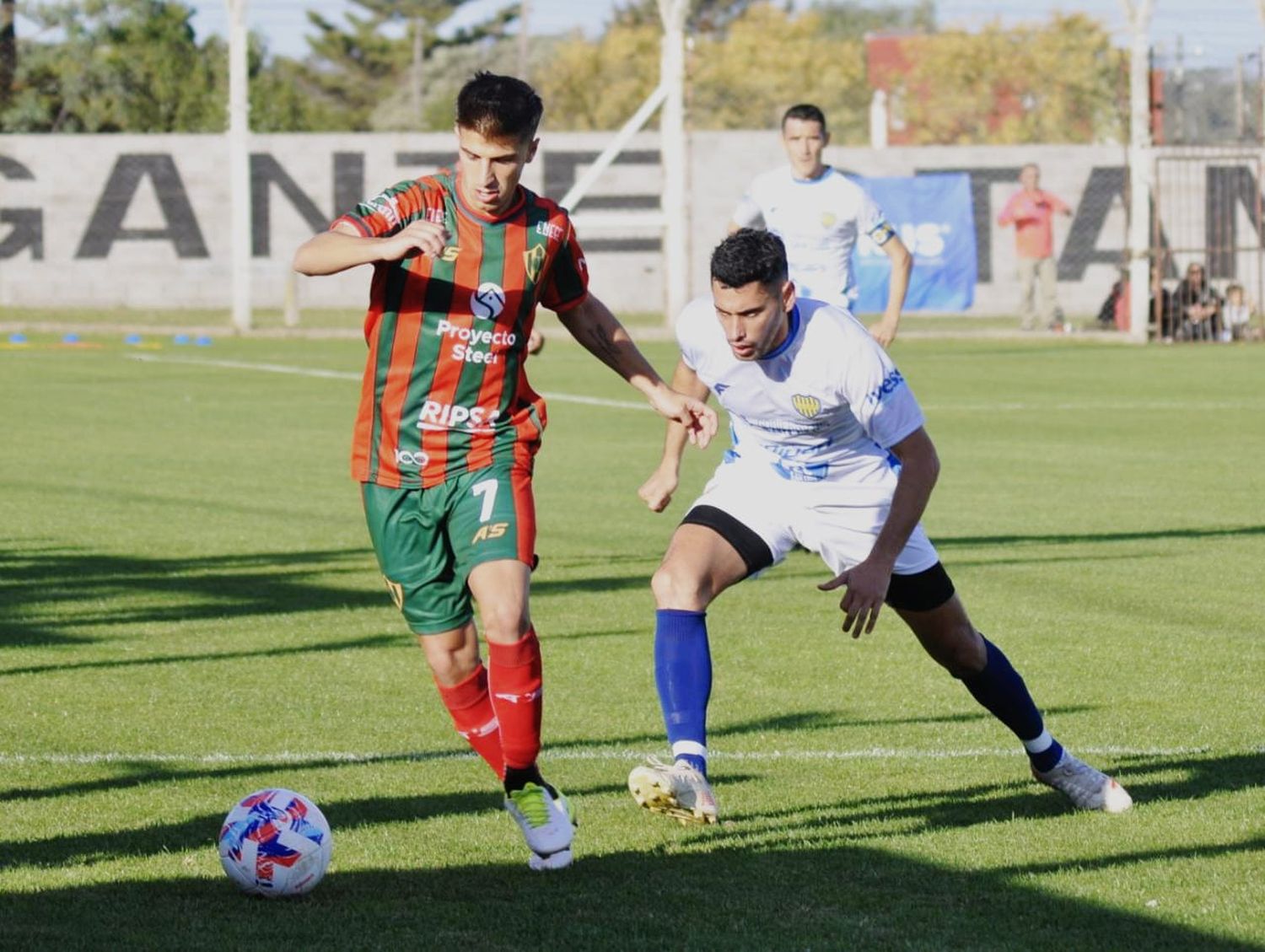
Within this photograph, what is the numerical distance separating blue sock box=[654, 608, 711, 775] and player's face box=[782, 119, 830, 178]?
6663mm

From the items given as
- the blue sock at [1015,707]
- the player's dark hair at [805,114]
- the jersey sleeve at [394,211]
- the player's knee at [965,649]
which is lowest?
the blue sock at [1015,707]

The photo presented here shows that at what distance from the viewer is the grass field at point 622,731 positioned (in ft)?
16.2

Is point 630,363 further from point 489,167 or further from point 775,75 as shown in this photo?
point 775,75

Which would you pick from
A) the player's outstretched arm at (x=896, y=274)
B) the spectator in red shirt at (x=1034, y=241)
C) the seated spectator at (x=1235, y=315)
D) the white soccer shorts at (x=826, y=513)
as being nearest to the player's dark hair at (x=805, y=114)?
the player's outstretched arm at (x=896, y=274)

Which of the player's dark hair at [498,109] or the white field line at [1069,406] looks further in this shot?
the white field line at [1069,406]

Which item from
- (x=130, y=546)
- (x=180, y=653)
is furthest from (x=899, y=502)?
(x=130, y=546)

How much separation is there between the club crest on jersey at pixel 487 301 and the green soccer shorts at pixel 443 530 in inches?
15.9

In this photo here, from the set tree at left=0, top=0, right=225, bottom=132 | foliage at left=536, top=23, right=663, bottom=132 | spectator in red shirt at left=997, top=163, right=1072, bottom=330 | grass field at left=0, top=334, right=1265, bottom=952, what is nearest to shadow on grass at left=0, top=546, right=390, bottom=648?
grass field at left=0, top=334, right=1265, bottom=952

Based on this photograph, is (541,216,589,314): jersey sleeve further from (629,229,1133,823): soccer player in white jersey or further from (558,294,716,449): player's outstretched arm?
(629,229,1133,823): soccer player in white jersey

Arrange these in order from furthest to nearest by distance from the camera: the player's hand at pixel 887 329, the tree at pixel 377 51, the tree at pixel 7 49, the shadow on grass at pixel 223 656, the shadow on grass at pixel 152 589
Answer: the tree at pixel 377 51 → the tree at pixel 7 49 → the player's hand at pixel 887 329 → the shadow on grass at pixel 152 589 → the shadow on grass at pixel 223 656

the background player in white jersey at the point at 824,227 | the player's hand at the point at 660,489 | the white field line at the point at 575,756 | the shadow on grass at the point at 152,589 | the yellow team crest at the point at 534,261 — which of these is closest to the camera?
the yellow team crest at the point at 534,261

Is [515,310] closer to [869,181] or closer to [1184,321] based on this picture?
[1184,321]

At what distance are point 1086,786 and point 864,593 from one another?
101 cm

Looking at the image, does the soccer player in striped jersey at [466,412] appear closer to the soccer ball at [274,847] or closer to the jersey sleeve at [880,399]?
the soccer ball at [274,847]
